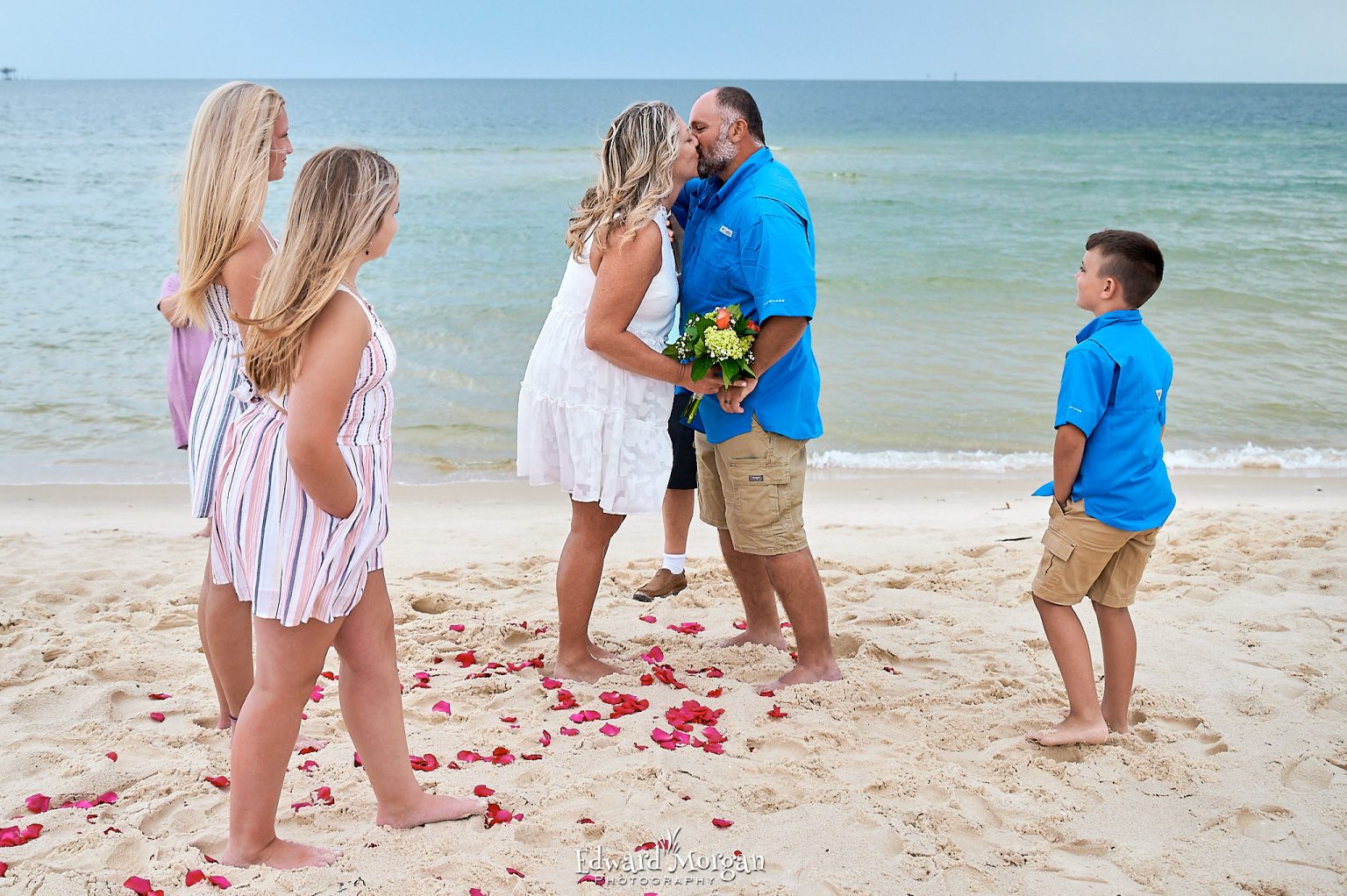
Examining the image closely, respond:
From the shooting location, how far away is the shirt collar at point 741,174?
3.86 metres

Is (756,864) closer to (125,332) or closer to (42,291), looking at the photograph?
(125,332)

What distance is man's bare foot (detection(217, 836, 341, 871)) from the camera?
8.93 feet

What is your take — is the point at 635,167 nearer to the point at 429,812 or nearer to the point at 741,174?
the point at 741,174

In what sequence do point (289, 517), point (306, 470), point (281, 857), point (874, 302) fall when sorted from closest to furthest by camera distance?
point (306, 470) → point (289, 517) → point (281, 857) → point (874, 302)

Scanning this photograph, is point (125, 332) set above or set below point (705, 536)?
above

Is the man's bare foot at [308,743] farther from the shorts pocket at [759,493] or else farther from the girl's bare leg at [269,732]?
the shorts pocket at [759,493]

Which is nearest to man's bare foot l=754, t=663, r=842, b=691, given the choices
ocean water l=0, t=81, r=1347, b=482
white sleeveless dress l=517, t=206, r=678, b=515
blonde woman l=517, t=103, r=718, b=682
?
blonde woman l=517, t=103, r=718, b=682

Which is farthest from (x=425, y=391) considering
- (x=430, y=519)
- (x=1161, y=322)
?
(x=1161, y=322)

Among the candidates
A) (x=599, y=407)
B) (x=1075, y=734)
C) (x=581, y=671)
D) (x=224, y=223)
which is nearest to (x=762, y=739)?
(x=581, y=671)

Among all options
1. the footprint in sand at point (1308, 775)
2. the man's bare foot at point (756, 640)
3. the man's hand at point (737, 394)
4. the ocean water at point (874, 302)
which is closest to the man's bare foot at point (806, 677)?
the man's bare foot at point (756, 640)

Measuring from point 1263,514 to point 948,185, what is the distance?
25565mm

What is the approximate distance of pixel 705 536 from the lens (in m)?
6.55

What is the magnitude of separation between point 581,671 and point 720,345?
1464mm

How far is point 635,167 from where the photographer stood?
11.8 feet
